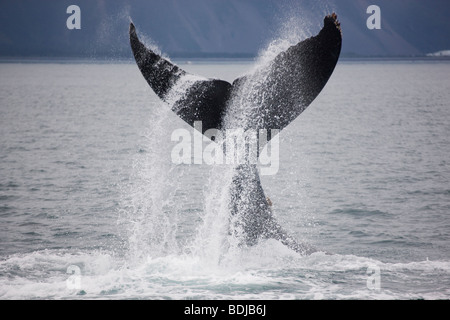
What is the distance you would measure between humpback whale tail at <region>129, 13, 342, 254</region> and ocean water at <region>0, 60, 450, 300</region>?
1.96 feet

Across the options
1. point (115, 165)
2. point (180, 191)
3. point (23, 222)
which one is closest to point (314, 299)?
point (23, 222)

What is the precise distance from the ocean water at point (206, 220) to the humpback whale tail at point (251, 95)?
599 millimetres

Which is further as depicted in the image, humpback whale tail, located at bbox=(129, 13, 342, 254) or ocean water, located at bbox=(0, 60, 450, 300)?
ocean water, located at bbox=(0, 60, 450, 300)

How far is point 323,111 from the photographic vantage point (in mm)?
46969

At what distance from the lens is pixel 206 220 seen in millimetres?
12422

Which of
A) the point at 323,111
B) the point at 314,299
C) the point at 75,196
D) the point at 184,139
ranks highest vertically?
the point at 323,111

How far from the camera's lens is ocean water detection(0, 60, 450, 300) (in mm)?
9438

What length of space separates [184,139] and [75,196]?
47.3 feet

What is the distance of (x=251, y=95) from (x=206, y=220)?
4.24m

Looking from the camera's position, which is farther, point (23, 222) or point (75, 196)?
→ point (75, 196)

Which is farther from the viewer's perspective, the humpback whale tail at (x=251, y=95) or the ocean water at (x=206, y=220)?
the ocean water at (x=206, y=220)

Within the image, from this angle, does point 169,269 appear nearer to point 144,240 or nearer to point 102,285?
point 102,285

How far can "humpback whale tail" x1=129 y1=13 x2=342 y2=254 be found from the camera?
27.6 feet

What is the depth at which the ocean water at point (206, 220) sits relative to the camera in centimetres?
944
